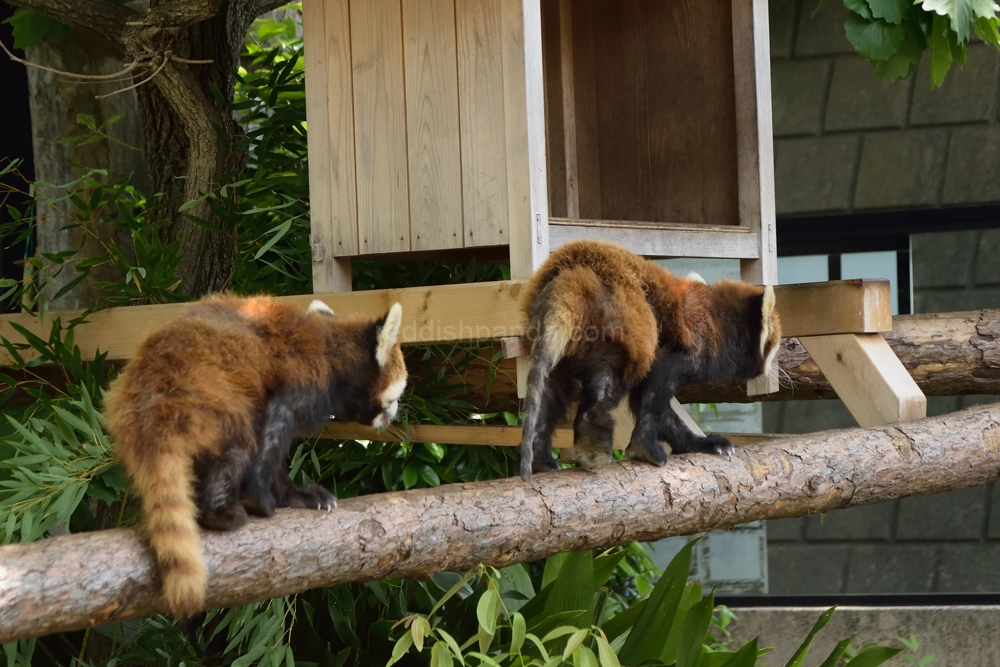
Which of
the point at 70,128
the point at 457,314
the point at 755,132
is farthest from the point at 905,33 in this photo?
the point at 70,128

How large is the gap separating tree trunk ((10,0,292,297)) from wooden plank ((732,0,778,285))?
5.48 feet

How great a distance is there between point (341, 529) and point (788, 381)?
2.04 metres

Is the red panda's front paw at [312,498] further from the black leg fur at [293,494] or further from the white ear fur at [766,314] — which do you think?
the white ear fur at [766,314]

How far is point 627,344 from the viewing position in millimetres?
2199

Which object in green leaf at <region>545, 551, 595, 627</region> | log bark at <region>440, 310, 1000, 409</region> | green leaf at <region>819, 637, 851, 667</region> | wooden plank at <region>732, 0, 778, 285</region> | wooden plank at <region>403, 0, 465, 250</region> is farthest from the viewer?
log bark at <region>440, 310, 1000, 409</region>

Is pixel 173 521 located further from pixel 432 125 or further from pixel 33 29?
pixel 33 29

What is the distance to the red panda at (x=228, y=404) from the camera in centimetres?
156

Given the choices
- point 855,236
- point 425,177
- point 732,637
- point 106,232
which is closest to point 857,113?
point 855,236

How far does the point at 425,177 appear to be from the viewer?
254cm

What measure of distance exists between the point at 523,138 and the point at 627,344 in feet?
1.91

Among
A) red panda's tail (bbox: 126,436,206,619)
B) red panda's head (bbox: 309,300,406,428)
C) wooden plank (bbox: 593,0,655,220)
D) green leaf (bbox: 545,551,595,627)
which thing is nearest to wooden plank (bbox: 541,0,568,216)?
wooden plank (bbox: 593,0,655,220)

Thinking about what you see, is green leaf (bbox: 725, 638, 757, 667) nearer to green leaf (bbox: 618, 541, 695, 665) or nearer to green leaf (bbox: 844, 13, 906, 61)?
green leaf (bbox: 618, 541, 695, 665)

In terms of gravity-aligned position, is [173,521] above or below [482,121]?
below

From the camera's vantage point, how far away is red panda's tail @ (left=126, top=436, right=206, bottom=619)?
1476 millimetres
